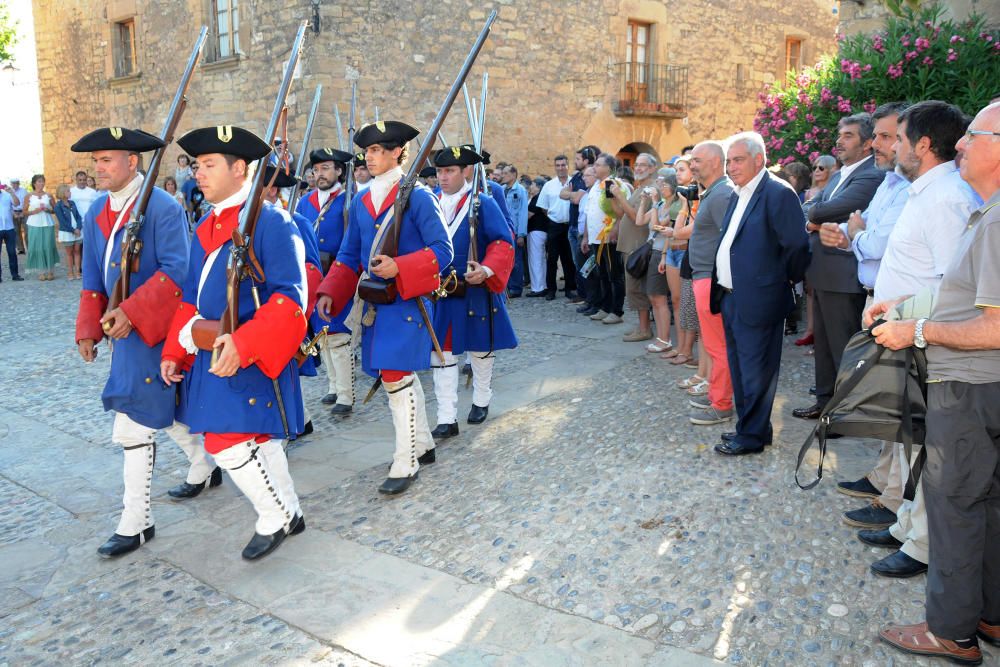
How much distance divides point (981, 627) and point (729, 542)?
39.9 inches

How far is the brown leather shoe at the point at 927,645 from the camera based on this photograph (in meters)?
2.70

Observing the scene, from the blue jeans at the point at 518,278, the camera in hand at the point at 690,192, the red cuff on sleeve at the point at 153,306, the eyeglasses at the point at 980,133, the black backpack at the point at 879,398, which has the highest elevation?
the eyeglasses at the point at 980,133

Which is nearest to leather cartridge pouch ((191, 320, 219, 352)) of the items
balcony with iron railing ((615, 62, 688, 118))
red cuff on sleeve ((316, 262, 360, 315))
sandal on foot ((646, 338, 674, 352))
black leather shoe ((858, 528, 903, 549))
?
red cuff on sleeve ((316, 262, 360, 315))

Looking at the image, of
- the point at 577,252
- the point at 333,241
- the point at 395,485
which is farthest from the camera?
the point at 577,252

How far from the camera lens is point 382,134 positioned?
4293mm

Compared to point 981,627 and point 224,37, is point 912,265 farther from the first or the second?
point 224,37

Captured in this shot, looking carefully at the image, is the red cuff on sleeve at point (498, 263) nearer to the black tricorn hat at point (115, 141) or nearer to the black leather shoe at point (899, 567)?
the black tricorn hat at point (115, 141)

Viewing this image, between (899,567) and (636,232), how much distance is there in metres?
5.38

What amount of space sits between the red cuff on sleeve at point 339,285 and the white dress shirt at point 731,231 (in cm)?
210

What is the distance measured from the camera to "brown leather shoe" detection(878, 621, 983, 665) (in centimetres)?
270

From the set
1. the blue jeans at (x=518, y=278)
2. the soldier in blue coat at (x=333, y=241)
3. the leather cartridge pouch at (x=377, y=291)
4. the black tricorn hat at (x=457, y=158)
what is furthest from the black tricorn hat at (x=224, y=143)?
the blue jeans at (x=518, y=278)

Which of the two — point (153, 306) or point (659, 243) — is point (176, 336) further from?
point (659, 243)

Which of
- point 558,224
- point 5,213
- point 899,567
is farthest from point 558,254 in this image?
point 5,213

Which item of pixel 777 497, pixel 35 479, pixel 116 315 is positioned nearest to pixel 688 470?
pixel 777 497
